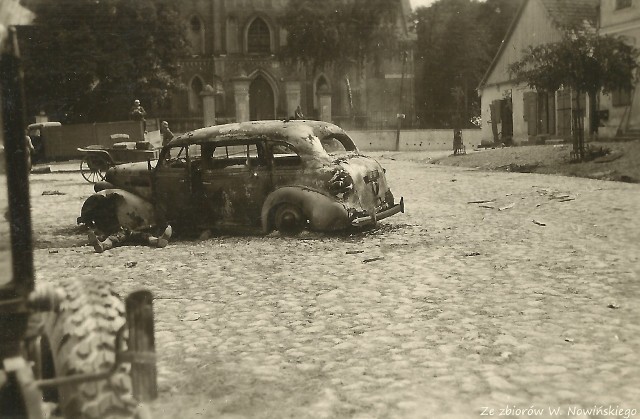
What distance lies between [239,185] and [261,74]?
4383 cm

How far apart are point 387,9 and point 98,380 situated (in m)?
50.8

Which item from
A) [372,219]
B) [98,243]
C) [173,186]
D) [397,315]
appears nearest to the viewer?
[397,315]

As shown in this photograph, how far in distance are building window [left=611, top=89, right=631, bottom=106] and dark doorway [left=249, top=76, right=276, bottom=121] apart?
2785 cm

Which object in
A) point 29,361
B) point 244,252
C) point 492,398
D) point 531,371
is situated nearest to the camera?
point 29,361

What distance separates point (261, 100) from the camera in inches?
2094

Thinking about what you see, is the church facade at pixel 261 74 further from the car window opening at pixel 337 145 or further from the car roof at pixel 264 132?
the car roof at pixel 264 132

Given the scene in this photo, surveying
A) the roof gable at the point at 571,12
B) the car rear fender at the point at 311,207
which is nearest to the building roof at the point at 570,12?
the roof gable at the point at 571,12

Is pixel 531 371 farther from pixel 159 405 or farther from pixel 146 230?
pixel 146 230

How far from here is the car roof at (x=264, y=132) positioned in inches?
408

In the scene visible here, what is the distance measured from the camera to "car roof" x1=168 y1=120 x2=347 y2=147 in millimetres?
10367

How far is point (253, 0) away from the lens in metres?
55.4

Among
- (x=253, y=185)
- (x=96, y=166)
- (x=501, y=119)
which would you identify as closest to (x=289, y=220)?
(x=253, y=185)

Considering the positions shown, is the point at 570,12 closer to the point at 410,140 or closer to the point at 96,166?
the point at 410,140

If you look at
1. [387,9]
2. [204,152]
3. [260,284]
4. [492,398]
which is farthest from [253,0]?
[492,398]
